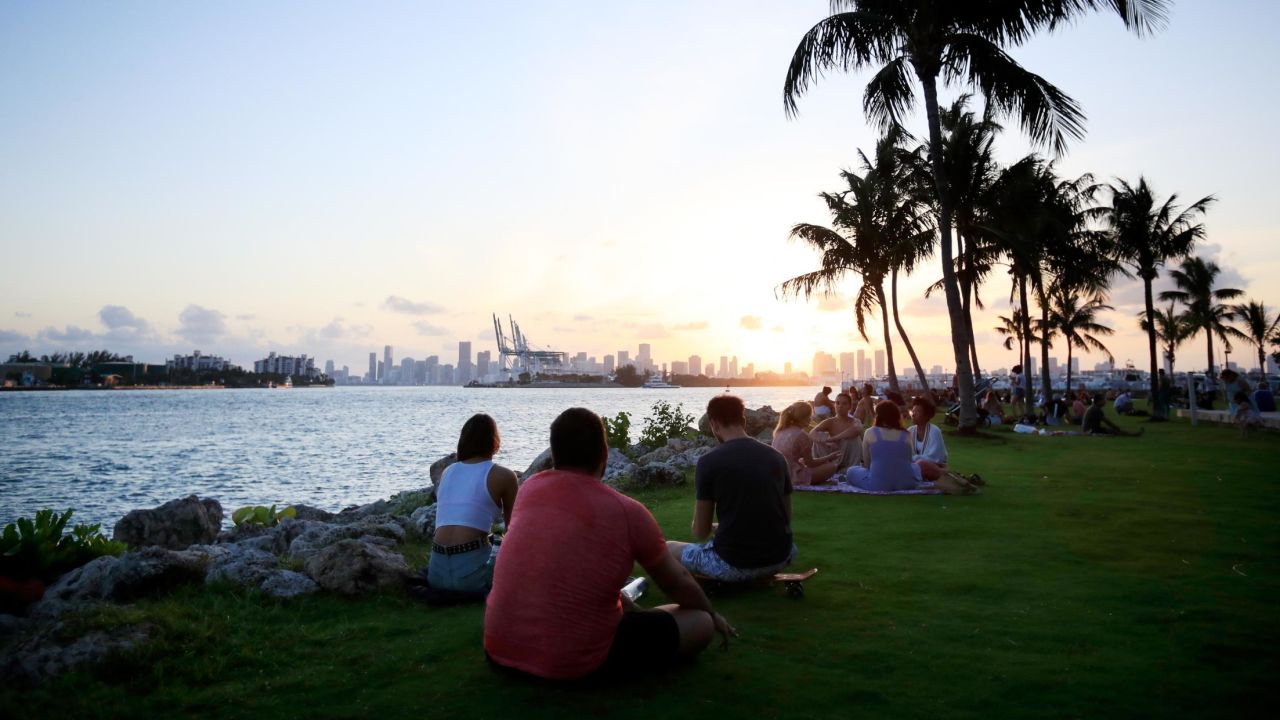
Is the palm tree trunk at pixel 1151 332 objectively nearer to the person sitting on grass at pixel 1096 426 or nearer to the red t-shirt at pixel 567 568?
the person sitting on grass at pixel 1096 426

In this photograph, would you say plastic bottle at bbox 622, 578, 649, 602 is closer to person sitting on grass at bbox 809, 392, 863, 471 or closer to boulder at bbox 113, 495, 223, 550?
person sitting on grass at bbox 809, 392, 863, 471

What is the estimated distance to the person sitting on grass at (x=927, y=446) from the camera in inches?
372

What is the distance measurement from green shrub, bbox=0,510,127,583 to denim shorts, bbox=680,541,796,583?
4.99m

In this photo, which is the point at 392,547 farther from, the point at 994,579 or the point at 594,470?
the point at 994,579

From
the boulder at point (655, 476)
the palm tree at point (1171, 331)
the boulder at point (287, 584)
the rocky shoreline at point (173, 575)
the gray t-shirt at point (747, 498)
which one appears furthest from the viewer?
the palm tree at point (1171, 331)

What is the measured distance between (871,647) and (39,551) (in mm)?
6473

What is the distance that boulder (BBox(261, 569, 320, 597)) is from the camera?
5102mm

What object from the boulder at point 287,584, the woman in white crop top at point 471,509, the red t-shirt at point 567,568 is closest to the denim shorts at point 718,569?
the woman in white crop top at point 471,509

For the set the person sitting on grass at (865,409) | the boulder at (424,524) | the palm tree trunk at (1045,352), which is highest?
the palm tree trunk at (1045,352)

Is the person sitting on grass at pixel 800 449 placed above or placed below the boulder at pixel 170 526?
above

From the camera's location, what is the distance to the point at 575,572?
10.2 feet

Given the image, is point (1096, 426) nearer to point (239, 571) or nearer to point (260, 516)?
point (260, 516)

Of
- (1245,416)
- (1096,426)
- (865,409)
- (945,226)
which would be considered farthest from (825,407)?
(1245,416)

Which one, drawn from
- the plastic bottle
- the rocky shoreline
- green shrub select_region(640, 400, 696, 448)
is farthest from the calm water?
the plastic bottle
